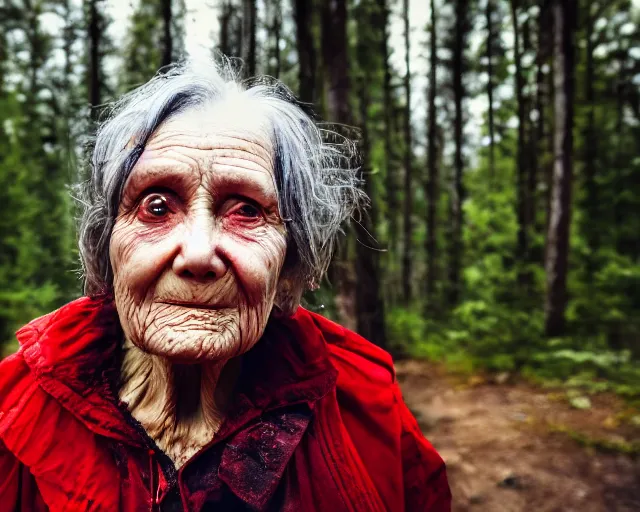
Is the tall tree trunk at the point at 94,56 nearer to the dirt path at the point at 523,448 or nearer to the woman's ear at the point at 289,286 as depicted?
the woman's ear at the point at 289,286

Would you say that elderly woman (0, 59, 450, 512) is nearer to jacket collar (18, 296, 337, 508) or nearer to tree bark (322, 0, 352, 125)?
jacket collar (18, 296, 337, 508)

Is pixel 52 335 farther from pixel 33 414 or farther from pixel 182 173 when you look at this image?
pixel 182 173

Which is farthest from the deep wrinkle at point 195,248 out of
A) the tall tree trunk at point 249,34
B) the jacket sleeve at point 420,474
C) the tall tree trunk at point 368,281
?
the tall tree trunk at point 368,281

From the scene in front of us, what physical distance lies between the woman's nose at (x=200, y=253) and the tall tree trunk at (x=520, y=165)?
690 cm

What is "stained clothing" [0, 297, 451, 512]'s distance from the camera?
1017mm

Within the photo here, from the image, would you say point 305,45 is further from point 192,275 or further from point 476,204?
point 476,204

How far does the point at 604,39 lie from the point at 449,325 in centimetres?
545

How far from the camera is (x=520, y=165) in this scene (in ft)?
24.5

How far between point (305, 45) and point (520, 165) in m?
6.25

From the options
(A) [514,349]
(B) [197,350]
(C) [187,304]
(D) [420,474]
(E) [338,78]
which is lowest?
(A) [514,349]

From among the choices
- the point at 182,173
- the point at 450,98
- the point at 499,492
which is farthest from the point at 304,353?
the point at 450,98

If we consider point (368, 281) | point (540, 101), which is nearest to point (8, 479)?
point (368, 281)

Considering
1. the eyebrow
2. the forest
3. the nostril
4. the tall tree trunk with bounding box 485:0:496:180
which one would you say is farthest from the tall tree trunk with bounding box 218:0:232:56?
the tall tree trunk with bounding box 485:0:496:180

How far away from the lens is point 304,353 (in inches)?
50.9
